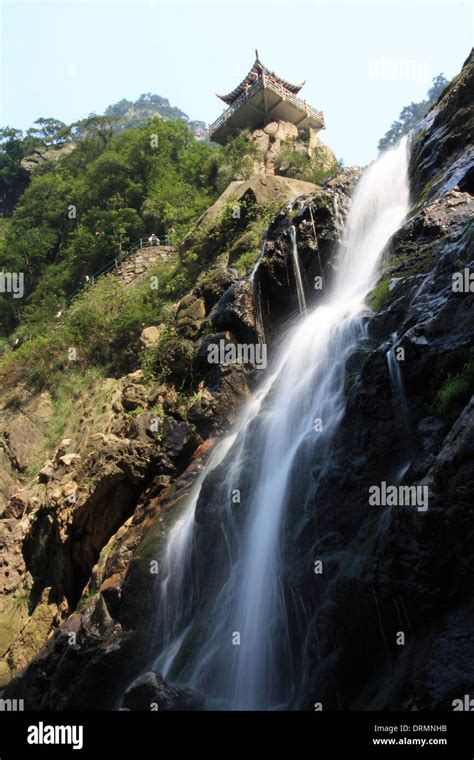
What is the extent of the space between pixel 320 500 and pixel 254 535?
1380mm

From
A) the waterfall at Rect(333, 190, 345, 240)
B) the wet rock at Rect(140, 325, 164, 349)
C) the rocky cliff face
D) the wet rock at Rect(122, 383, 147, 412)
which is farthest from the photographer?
the wet rock at Rect(140, 325, 164, 349)

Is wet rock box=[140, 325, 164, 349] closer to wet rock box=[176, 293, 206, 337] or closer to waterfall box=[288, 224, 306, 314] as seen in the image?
wet rock box=[176, 293, 206, 337]

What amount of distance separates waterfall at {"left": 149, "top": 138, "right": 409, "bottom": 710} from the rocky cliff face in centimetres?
27

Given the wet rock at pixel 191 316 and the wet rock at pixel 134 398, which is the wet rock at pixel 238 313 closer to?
the wet rock at pixel 191 316

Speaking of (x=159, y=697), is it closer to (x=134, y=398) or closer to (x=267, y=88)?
(x=134, y=398)

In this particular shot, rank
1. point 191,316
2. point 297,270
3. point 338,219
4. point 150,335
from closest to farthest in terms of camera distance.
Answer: point 297,270 → point 338,219 → point 191,316 → point 150,335

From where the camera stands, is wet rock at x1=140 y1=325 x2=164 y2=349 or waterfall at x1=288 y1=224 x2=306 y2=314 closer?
waterfall at x1=288 y1=224 x2=306 y2=314

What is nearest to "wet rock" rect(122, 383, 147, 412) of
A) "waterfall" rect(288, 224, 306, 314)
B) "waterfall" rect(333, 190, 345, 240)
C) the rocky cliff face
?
the rocky cliff face

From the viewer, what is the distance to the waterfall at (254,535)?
7.93 meters

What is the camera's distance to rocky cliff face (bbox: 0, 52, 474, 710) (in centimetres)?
636

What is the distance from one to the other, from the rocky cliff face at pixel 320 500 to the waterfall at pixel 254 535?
0.27 metres

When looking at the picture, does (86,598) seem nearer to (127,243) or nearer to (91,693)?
(91,693)

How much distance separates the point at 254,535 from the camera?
927 centimetres

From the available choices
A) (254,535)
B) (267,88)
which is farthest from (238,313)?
(267,88)
